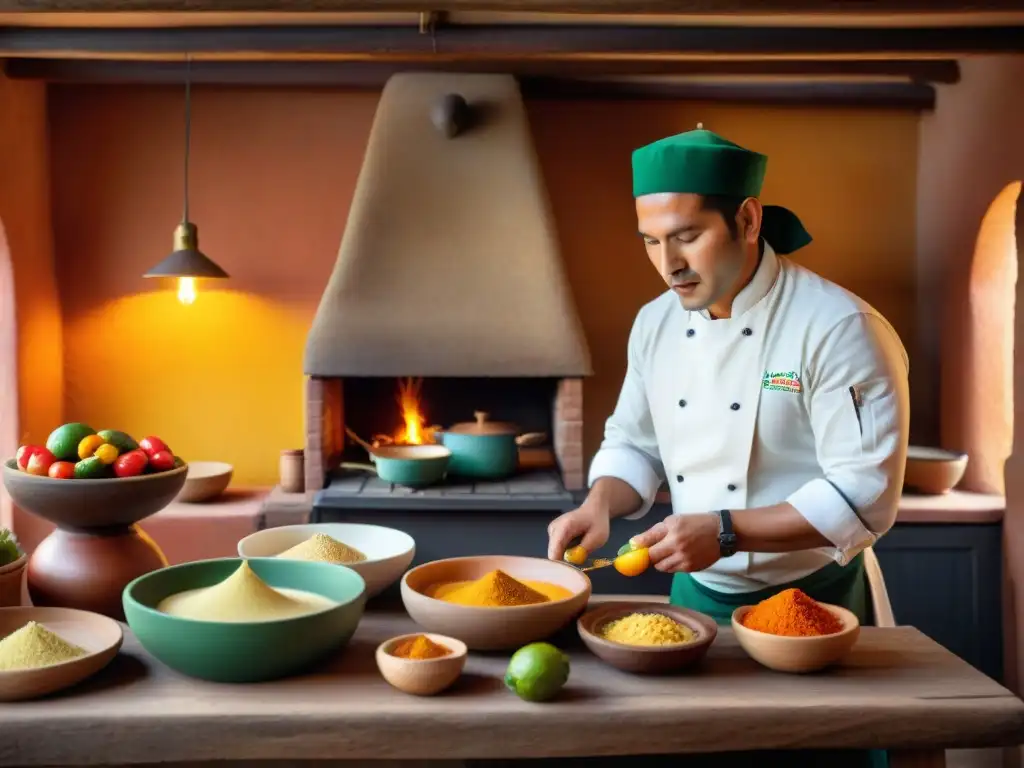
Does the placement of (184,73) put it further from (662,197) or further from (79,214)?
(662,197)

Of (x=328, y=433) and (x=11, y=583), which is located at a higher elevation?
(x=328, y=433)

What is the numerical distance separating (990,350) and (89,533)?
335 centimetres

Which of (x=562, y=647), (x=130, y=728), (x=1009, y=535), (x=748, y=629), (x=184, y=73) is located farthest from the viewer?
(x=184, y=73)

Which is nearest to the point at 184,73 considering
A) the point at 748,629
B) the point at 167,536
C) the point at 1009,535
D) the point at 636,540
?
the point at 167,536

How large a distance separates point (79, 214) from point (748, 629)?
3586mm

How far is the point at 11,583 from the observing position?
162 centimetres

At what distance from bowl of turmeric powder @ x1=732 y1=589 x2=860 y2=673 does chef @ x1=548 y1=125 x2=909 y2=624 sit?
0.17 metres

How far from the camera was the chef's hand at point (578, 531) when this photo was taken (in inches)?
67.7

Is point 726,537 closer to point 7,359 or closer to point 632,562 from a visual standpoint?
point 632,562

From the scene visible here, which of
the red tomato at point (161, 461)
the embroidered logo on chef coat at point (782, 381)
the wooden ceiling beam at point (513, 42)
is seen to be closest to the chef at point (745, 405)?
the embroidered logo on chef coat at point (782, 381)

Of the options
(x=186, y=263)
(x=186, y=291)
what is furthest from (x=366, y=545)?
(x=186, y=291)

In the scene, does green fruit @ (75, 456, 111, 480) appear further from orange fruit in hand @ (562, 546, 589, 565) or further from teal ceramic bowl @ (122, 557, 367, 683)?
orange fruit in hand @ (562, 546, 589, 565)

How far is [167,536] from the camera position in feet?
10.9

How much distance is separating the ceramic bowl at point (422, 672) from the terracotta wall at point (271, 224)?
279cm
